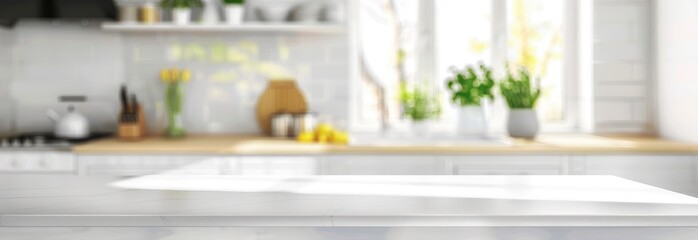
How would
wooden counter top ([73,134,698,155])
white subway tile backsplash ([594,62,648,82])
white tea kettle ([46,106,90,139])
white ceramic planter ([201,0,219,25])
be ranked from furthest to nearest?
1. white subway tile backsplash ([594,62,648,82])
2. white ceramic planter ([201,0,219,25])
3. white tea kettle ([46,106,90,139])
4. wooden counter top ([73,134,698,155])

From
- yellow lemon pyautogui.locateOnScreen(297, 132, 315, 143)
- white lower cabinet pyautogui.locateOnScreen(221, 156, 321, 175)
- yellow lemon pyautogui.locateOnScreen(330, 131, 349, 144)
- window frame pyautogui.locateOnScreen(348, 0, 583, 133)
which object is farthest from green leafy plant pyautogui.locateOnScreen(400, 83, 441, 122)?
white lower cabinet pyautogui.locateOnScreen(221, 156, 321, 175)

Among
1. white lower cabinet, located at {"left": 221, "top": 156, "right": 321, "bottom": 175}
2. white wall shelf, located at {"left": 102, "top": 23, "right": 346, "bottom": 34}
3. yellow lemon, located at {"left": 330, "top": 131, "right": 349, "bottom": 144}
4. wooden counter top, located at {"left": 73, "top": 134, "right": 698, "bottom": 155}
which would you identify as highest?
white wall shelf, located at {"left": 102, "top": 23, "right": 346, "bottom": 34}

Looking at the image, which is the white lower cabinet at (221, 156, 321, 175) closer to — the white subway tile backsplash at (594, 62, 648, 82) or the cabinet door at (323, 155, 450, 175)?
the cabinet door at (323, 155, 450, 175)

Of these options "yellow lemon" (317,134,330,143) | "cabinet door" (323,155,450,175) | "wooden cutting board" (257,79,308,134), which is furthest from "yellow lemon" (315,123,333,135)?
"wooden cutting board" (257,79,308,134)

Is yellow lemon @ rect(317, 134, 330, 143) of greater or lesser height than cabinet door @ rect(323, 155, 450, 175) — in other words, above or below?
above

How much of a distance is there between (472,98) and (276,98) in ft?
3.81

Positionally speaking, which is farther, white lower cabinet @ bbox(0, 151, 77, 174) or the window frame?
the window frame

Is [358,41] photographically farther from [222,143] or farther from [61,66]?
[61,66]

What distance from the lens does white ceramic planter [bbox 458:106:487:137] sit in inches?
164

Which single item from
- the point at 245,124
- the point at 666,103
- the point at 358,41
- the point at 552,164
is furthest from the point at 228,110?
the point at 666,103

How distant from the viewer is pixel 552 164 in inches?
143

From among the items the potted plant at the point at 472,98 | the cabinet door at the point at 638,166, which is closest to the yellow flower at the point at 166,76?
the potted plant at the point at 472,98

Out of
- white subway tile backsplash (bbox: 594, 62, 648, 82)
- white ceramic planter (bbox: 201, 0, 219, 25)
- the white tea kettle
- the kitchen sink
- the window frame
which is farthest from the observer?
the window frame

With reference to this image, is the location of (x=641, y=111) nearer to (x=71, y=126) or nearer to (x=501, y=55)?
(x=501, y=55)
